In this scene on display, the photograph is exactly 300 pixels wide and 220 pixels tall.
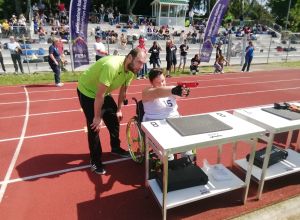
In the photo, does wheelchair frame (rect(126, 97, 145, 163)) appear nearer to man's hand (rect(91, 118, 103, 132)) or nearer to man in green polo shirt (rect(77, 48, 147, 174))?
man in green polo shirt (rect(77, 48, 147, 174))

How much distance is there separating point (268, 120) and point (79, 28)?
403 inches

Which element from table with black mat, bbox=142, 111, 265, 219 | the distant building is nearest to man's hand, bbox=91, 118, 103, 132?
table with black mat, bbox=142, 111, 265, 219

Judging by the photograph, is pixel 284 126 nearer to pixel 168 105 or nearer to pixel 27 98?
pixel 168 105

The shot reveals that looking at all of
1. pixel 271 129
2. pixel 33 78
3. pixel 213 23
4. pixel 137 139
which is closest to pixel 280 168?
pixel 271 129

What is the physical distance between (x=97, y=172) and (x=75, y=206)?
0.82 meters

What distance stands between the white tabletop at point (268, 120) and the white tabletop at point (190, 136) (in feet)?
0.71

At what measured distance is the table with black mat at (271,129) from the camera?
344 centimetres

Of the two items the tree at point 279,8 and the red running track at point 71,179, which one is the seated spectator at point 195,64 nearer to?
the red running track at point 71,179

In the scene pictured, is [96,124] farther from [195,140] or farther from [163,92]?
[195,140]

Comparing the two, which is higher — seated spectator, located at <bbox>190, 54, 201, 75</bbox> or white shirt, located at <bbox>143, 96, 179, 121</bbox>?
white shirt, located at <bbox>143, 96, 179, 121</bbox>

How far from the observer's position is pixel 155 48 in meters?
13.5

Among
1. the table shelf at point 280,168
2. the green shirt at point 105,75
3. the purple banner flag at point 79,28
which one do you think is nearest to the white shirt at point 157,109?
the green shirt at point 105,75

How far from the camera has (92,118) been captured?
Answer: 4047mm

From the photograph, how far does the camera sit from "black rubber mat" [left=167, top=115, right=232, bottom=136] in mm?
3168
